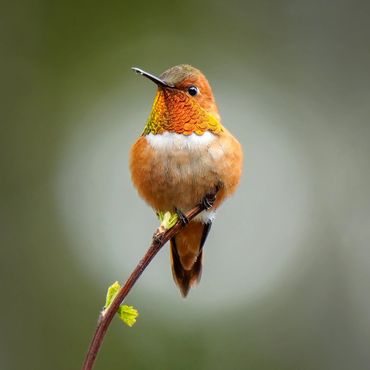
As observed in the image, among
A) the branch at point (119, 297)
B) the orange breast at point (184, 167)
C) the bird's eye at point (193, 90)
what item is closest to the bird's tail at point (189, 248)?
the orange breast at point (184, 167)

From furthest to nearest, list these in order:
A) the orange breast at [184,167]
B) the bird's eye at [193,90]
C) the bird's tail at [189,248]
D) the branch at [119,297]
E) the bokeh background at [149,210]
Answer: the bokeh background at [149,210]
the bird's tail at [189,248]
the bird's eye at [193,90]
the orange breast at [184,167]
the branch at [119,297]

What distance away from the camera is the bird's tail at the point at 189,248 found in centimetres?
428

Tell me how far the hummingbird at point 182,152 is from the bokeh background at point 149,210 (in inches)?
165

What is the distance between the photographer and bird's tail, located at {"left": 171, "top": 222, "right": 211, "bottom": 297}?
428cm

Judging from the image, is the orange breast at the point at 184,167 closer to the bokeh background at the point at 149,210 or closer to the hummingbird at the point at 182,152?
the hummingbird at the point at 182,152

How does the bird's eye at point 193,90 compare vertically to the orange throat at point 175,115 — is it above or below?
above

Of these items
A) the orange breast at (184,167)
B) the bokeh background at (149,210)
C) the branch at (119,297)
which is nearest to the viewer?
the branch at (119,297)

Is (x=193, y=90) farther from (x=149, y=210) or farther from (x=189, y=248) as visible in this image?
(x=149, y=210)

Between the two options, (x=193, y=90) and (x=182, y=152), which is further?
(x=193, y=90)

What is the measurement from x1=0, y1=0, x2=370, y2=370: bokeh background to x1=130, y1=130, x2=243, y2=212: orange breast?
420 cm

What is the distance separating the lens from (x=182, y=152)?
378 centimetres

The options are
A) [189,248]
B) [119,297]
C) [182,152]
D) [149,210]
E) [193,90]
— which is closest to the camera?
[119,297]

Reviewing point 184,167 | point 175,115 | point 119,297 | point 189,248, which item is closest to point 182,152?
point 184,167

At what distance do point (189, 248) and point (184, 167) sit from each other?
2.65 ft
